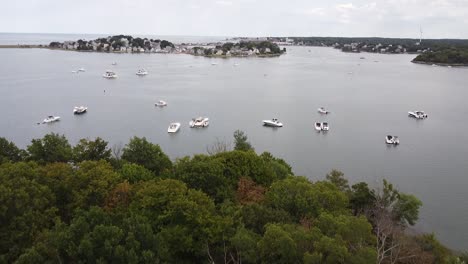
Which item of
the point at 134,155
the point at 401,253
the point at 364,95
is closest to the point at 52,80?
the point at 364,95

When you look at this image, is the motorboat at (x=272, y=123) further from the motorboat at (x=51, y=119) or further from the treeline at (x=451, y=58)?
the treeline at (x=451, y=58)

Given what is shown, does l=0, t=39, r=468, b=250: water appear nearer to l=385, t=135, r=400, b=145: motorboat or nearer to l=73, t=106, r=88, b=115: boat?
l=385, t=135, r=400, b=145: motorboat

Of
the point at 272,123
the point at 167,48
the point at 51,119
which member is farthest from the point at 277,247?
the point at 167,48

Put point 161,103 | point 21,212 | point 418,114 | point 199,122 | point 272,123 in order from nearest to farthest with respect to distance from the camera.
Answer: point 21,212
point 199,122
point 272,123
point 418,114
point 161,103

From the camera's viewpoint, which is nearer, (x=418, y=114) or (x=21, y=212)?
(x=21, y=212)

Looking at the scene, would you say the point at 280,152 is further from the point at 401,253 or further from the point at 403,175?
the point at 401,253

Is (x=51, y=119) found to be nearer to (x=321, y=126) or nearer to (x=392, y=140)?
(x=321, y=126)
